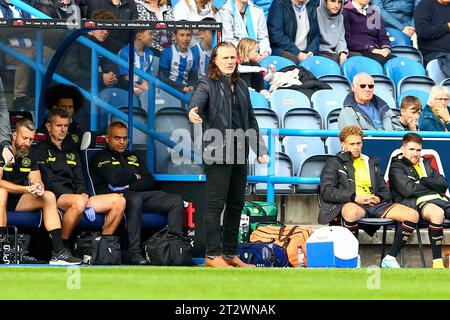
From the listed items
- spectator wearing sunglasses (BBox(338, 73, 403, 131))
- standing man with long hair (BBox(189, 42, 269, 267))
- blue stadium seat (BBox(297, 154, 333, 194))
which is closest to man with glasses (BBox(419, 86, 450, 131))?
spectator wearing sunglasses (BBox(338, 73, 403, 131))

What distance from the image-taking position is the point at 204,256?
14078 millimetres

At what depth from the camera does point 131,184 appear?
1398 centimetres

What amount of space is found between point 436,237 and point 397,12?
Result: 5817 millimetres

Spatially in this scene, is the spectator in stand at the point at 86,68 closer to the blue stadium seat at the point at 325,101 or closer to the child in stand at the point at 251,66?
the child in stand at the point at 251,66

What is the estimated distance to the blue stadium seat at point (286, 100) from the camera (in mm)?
16031

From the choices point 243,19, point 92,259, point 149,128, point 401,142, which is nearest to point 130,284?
point 92,259

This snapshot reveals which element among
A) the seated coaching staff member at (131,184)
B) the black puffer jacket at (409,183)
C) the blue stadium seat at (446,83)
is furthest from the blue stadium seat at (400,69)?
the seated coaching staff member at (131,184)

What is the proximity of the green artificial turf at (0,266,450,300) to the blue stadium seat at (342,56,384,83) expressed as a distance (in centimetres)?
521

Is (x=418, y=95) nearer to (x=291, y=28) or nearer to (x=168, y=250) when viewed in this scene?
(x=291, y=28)

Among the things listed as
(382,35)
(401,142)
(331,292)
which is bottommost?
(331,292)

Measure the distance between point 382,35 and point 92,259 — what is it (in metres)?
6.22

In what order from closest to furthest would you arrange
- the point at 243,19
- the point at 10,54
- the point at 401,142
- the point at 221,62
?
1. the point at 221,62
2. the point at 10,54
3. the point at 401,142
4. the point at 243,19

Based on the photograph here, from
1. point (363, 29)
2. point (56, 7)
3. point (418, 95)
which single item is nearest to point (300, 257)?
point (418, 95)

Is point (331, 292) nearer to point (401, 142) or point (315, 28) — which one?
point (401, 142)
